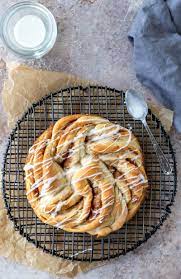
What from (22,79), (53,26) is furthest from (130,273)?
(53,26)

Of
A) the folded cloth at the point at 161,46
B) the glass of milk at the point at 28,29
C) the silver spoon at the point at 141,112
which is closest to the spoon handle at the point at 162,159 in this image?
the silver spoon at the point at 141,112

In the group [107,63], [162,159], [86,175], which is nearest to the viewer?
[86,175]

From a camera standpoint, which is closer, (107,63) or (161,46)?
(161,46)

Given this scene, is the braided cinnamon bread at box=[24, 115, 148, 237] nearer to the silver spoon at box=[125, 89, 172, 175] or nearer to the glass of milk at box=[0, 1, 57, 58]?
the silver spoon at box=[125, 89, 172, 175]

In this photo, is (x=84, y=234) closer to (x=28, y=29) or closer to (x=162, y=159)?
(x=162, y=159)

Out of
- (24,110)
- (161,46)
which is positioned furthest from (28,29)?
(161,46)

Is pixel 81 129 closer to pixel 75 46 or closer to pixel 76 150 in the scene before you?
pixel 76 150

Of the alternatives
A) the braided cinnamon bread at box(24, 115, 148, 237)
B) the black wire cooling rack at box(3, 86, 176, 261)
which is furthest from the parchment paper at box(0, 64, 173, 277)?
the braided cinnamon bread at box(24, 115, 148, 237)

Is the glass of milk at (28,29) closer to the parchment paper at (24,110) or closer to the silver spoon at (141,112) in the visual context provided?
the parchment paper at (24,110)
